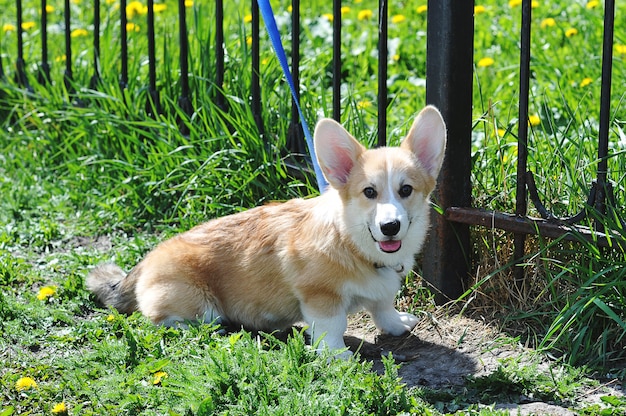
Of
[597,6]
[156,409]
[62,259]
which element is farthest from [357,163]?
[597,6]

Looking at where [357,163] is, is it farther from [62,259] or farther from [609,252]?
[62,259]

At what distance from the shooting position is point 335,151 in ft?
11.7

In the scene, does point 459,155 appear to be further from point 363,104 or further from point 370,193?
point 363,104

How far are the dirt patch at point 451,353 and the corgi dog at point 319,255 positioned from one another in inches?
3.9

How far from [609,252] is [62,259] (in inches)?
99.6

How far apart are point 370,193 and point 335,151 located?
21 cm

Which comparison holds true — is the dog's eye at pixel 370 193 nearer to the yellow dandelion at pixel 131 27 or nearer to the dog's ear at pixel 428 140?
the dog's ear at pixel 428 140

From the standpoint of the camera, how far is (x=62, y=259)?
4.61 metres

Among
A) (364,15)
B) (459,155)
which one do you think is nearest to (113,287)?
(459,155)

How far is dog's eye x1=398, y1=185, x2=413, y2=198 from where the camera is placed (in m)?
3.50

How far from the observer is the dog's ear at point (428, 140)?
141 inches

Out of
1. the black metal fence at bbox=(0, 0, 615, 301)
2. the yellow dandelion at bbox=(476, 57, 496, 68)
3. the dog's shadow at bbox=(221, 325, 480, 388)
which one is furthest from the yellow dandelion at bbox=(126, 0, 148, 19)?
the dog's shadow at bbox=(221, 325, 480, 388)

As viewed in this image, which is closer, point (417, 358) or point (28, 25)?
point (417, 358)

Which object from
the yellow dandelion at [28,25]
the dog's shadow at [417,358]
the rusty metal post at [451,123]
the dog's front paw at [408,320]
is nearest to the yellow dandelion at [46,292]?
the dog's shadow at [417,358]
